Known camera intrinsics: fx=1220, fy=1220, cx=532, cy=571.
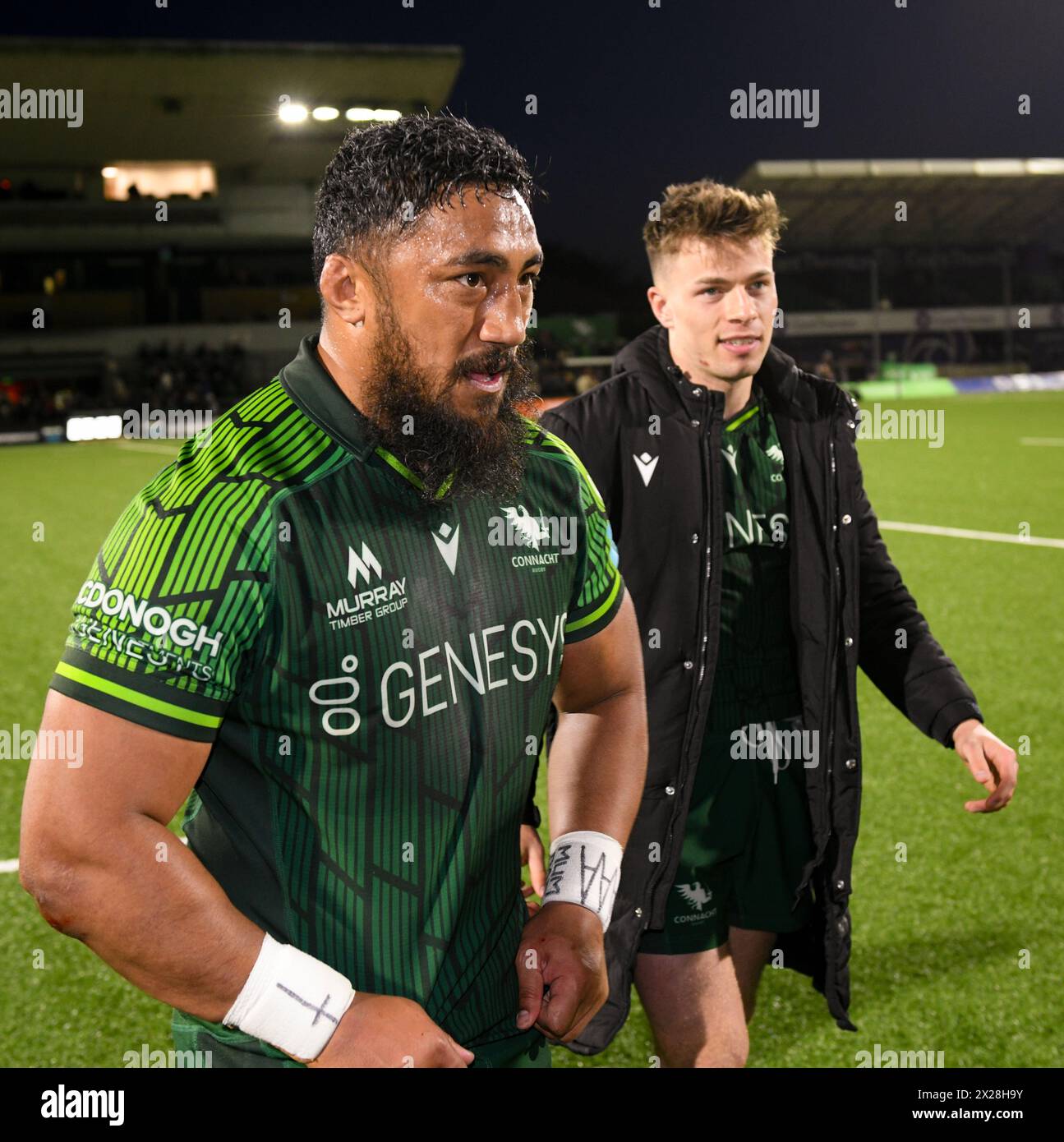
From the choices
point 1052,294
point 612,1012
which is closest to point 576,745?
point 612,1012

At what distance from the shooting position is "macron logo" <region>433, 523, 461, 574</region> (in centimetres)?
177

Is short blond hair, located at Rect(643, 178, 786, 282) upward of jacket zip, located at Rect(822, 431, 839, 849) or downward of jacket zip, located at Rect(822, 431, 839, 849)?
upward

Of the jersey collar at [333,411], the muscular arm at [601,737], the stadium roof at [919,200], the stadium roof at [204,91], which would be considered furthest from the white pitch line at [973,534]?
the stadium roof at [919,200]

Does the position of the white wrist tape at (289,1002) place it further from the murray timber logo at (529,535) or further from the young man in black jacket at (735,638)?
the young man in black jacket at (735,638)

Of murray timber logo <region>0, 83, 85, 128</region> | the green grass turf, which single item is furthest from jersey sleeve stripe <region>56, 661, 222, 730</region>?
murray timber logo <region>0, 83, 85, 128</region>

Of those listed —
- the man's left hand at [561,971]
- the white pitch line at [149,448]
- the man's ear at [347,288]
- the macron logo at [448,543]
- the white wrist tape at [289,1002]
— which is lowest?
the man's left hand at [561,971]

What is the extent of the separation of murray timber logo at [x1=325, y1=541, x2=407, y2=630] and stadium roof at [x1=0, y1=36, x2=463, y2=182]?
34546 millimetres

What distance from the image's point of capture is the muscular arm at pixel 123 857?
4.70 feet

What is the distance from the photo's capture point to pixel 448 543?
5.84 ft

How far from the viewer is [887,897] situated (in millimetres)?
4551

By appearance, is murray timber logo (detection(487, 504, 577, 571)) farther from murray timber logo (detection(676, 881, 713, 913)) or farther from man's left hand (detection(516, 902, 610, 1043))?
murray timber logo (detection(676, 881, 713, 913))

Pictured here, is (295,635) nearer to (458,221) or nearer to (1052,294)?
(458,221)

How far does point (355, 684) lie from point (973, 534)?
11.0 metres

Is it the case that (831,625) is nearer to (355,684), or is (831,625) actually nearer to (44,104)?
(355,684)
